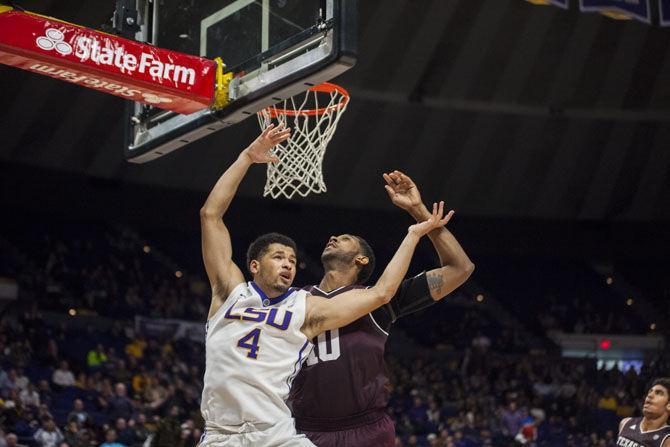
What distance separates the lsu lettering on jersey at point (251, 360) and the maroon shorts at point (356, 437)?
368 millimetres

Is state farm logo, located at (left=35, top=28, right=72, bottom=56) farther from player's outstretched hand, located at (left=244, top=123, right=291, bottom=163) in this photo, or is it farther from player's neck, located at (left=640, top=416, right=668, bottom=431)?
player's neck, located at (left=640, top=416, right=668, bottom=431)

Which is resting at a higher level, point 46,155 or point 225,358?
point 46,155

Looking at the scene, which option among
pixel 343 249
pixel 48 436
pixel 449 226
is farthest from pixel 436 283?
pixel 449 226

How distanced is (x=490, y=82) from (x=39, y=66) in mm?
16684

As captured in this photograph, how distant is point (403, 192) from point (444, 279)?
1.81ft

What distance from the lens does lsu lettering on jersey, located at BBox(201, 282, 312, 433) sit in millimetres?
4465

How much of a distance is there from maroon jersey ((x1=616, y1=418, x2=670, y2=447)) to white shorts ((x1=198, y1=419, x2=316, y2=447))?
437cm

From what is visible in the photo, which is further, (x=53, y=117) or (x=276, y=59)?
(x=53, y=117)

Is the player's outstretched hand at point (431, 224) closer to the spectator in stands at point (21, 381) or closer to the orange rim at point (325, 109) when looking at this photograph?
the orange rim at point (325, 109)

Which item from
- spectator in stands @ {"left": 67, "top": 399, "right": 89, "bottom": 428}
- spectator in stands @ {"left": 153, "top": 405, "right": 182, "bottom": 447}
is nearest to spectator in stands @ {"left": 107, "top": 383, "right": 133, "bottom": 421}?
spectator in stands @ {"left": 67, "top": 399, "right": 89, "bottom": 428}

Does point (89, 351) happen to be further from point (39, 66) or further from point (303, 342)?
point (303, 342)

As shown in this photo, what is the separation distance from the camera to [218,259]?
4836mm

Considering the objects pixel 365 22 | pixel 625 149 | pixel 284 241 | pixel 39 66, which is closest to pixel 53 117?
pixel 365 22

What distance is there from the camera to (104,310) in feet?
70.2
